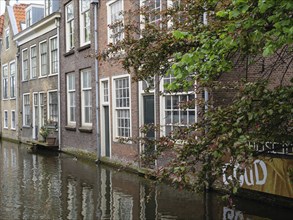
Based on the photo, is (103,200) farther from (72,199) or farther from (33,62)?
(33,62)

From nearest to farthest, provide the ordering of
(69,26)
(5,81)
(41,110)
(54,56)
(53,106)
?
(69,26) < (54,56) < (53,106) < (41,110) < (5,81)

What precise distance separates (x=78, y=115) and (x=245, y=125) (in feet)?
48.3

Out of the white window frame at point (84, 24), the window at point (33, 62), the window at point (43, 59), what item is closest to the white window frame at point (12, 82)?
the window at point (33, 62)

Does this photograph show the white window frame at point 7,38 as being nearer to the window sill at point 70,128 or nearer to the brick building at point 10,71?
the brick building at point 10,71

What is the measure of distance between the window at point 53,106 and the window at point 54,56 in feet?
4.02

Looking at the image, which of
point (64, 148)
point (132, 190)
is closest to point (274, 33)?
point (132, 190)

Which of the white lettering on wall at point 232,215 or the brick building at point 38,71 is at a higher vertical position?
the brick building at point 38,71

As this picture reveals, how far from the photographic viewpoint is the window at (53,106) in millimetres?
21375

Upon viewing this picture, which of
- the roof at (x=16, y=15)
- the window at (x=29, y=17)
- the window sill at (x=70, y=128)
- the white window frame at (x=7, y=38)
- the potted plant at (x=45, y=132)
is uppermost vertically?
the roof at (x=16, y=15)

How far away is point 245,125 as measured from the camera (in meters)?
4.13

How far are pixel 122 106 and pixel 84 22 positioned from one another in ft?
17.3

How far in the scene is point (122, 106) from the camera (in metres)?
14.6

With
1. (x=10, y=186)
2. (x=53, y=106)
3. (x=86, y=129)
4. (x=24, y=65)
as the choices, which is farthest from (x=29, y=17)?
(x=10, y=186)

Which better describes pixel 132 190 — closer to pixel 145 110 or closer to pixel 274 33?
pixel 145 110
